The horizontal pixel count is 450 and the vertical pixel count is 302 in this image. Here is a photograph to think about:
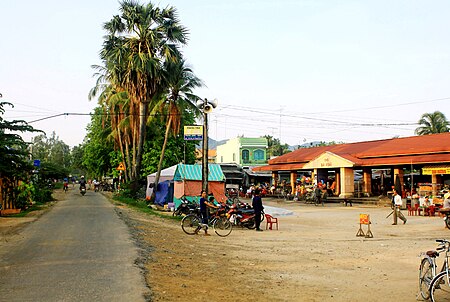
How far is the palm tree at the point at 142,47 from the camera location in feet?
104

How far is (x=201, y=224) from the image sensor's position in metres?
17.7

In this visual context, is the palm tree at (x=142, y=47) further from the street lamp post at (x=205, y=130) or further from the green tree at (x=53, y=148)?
the green tree at (x=53, y=148)

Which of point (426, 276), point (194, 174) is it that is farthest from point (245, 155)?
point (426, 276)

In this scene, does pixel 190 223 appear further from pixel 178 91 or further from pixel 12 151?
pixel 178 91

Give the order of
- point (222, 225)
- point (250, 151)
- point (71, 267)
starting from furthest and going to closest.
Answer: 1. point (250, 151)
2. point (222, 225)
3. point (71, 267)

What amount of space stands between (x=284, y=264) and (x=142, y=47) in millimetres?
23568

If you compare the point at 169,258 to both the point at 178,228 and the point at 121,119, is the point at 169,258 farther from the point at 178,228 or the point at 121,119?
the point at 121,119

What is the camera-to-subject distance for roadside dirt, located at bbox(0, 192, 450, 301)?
28.0 ft

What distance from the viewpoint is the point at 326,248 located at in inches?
577

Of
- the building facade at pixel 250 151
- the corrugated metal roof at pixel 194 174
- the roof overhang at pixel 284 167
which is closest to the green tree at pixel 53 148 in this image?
the building facade at pixel 250 151

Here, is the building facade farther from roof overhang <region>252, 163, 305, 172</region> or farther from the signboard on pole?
the signboard on pole

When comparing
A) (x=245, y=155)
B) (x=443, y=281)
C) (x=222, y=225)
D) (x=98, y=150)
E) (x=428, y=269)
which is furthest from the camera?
(x=245, y=155)

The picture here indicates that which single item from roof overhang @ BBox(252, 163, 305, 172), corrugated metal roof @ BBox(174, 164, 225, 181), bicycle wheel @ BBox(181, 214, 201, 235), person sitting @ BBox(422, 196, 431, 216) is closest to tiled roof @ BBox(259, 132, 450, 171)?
roof overhang @ BBox(252, 163, 305, 172)

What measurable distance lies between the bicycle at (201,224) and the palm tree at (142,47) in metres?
15.4
